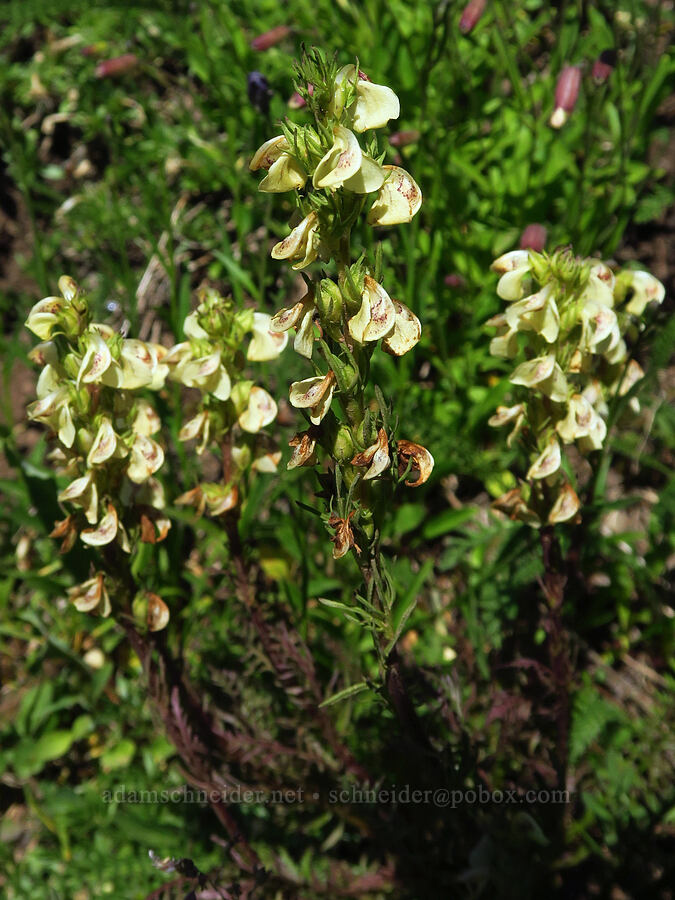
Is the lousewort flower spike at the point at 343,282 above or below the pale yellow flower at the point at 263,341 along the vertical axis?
above

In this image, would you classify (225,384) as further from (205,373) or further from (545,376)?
(545,376)

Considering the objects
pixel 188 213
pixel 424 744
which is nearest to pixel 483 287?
pixel 188 213

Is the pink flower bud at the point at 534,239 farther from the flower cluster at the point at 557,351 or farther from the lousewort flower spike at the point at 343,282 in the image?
the lousewort flower spike at the point at 343,282

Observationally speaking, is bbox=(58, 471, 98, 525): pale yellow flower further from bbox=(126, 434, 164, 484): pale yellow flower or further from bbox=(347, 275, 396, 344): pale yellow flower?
bbox=(347, 275, 396, 344): pale yellow flower

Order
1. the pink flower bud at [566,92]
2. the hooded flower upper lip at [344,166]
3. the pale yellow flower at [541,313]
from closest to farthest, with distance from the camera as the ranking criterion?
the hooded flower upper lip at [344,166], the pale yellow flower at [541,313], the pink flower bud at [566,92]

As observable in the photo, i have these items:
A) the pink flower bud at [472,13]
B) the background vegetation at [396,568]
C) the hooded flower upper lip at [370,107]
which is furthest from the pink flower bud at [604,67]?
the hooded flower upper lip at [370,107]

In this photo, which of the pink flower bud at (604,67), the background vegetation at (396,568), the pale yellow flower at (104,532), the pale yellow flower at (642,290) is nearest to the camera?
the pale yellow flower at (104,532)

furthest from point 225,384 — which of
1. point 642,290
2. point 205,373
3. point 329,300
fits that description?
point 642,290
